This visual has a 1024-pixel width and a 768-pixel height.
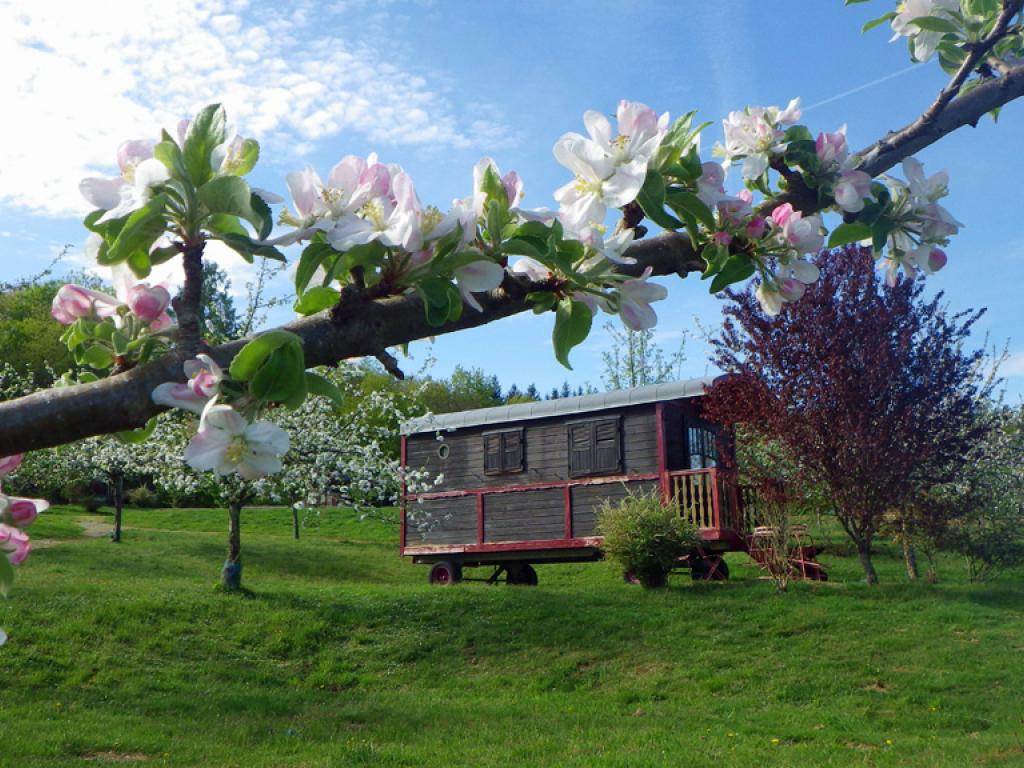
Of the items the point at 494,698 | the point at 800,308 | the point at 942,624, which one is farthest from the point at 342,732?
the point at 800,308

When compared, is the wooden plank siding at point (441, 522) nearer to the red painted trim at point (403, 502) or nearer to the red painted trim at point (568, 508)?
the red painted trim at point (403, 502)

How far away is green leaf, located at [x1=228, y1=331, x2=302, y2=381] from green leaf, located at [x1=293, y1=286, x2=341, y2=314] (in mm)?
169

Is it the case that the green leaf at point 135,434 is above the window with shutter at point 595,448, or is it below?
below

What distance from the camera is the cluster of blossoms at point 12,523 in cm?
113

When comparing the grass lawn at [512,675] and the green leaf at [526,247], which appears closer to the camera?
the green leaf at [526,247]

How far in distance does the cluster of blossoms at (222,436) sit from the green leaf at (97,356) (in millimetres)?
244

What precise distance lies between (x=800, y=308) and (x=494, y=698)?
25.2 feet

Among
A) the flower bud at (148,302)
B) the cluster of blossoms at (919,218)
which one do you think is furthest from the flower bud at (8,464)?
the cluster of blossoms at (919,218)

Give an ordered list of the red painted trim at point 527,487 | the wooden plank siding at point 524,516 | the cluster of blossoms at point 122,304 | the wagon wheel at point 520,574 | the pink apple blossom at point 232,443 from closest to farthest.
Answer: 1. the pink apple blossom at point 232,443
2. the cluster of blossoms at point 122,304
3. the red painted trim at point 527,487
4. the wooden plank siding at point 524,516
5. the wagon wheel at point 520,574

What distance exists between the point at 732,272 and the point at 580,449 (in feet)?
50.5

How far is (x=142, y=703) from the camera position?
9.20 metres

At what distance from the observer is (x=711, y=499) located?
14906 millimetres

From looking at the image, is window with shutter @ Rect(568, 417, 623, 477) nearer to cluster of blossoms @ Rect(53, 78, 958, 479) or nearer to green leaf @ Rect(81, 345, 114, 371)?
cluster of blossoms @ Rect(53, 78, 958, 479)

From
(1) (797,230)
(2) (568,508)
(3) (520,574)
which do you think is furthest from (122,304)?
(3) (520,574)
